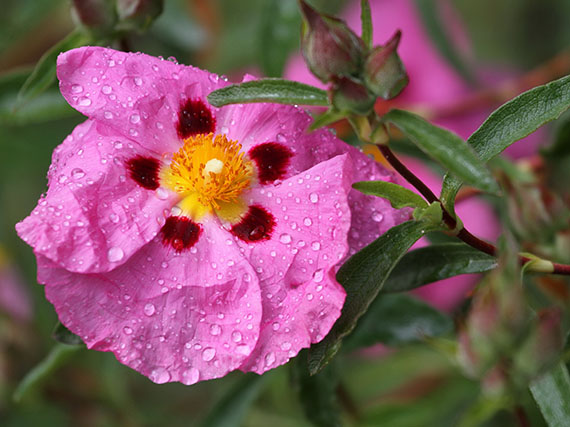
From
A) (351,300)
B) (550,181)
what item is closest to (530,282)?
(550,181)

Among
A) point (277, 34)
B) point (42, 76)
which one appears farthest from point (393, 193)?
point (277, 34)

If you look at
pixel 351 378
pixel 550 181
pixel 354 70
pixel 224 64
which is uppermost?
pixel 354 70

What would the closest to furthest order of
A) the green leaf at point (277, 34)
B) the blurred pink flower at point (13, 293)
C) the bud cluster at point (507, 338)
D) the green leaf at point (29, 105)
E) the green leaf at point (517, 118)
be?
the bud cluster at point (507, 338)
the green leaf at point (517, 118)
the green leaf at point (29, 105)
the green leaf at point (277, 34)
the blurred pink flower at point (13, 293)

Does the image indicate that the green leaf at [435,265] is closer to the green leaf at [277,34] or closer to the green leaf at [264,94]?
the green leaf at [264,94]

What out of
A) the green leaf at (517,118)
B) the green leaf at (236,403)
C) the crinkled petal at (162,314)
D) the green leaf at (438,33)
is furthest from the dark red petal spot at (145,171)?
the green leaf at (438,33)

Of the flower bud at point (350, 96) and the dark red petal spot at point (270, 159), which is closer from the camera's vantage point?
the flower bud at point (350, 96)

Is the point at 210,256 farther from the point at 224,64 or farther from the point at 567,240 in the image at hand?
the point at 224,64
